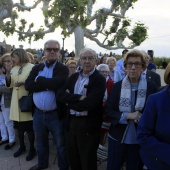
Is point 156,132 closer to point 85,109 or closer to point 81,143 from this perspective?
point 85,109

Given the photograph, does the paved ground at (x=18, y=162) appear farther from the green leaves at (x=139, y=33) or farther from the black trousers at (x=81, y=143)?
the green leaves at (x=139, y=33)

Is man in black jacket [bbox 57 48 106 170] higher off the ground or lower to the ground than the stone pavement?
higher

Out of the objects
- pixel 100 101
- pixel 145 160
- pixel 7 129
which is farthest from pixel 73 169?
pixel 7 129

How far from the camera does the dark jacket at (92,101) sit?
258cm

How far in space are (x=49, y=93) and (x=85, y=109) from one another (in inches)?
29.2

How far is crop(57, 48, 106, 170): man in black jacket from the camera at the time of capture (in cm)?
262

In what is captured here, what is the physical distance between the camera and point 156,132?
5.36 feet

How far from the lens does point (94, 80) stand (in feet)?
8.83

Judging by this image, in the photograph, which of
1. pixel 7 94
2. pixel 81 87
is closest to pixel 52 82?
pixel 81 87

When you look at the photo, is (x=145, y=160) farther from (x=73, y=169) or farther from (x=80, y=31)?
(x=80, y=31)

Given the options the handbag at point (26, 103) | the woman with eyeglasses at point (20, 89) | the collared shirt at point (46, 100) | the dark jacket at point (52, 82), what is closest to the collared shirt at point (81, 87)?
the dark jacket at point (52, 82)

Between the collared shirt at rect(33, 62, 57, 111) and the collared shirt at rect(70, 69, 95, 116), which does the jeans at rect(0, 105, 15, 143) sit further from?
the collared shirt at rect(70, 69, 95, 116)

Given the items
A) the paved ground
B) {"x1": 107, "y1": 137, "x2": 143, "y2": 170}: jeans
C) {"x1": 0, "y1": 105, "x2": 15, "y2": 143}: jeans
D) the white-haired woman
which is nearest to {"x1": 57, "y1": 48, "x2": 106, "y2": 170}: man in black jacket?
{"x1": 107, "y1": 137, "x2": 143, "y2": 170}: jeans

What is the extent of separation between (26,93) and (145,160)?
2565 millimetres
